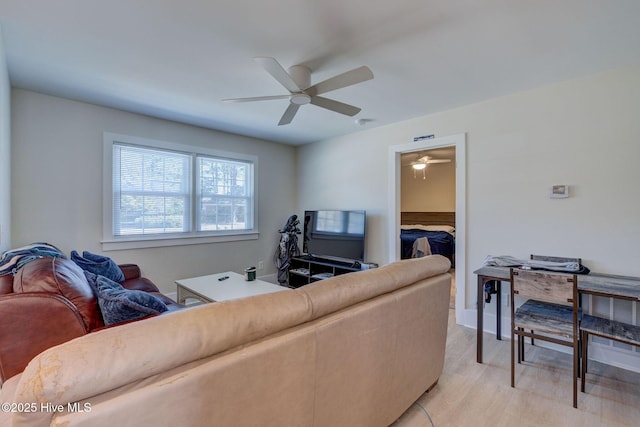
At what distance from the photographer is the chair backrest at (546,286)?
193 cm

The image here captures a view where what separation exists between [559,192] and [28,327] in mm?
3739

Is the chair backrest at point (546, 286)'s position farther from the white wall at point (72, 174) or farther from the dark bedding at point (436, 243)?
the white wall at point (72, 174)

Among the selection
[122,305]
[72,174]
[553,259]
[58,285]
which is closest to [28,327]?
[58,285]

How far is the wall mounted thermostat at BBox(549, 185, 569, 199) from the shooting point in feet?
8.71

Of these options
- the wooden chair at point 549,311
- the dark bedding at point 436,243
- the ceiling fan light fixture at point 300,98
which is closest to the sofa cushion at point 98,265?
the ceiling fan light fixture at point 300,98

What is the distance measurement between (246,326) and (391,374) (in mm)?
975

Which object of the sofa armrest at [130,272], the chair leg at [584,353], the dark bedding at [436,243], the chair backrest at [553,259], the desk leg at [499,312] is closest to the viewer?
the chair leg at [584,353]

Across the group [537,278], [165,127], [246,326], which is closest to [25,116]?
[165,127]

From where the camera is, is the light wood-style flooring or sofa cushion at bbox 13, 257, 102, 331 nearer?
sofa cushion at bbox 13, 257, 102, 331

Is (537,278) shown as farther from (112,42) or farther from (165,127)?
(165,127)

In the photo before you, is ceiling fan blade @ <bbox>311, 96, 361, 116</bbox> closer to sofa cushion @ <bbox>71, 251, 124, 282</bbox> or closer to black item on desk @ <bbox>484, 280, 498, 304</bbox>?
black item on desk @ <bbox>484, 280, 498, 304</bbox>

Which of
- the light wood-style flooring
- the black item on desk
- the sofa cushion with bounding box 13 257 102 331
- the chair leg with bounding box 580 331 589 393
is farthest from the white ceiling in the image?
the light wood-style flooring

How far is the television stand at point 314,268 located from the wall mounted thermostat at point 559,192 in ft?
7.37

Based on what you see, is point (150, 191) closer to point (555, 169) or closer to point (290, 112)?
point (290, 112)
